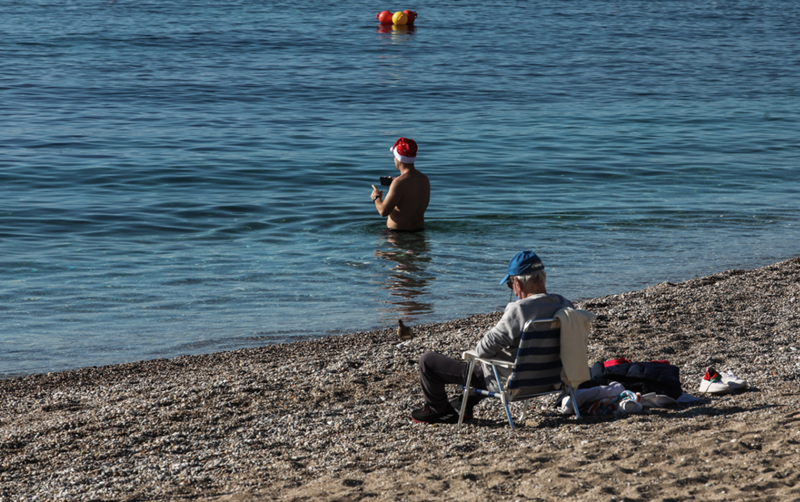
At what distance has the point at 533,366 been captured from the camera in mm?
4945

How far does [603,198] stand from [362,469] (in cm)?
1149

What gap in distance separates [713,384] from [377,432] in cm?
226

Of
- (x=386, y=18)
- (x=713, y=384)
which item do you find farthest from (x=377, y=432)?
(x=386, y=18)

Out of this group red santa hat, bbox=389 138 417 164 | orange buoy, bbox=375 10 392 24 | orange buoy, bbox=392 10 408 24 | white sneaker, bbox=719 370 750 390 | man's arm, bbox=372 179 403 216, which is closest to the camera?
white sneaker, bbox=719 370 750 390

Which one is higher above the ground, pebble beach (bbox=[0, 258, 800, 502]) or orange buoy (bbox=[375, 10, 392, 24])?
orange buoy (bbox=[375, 10, 392, 24])

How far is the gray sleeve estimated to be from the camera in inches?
190

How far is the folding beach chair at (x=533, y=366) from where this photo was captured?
484cm

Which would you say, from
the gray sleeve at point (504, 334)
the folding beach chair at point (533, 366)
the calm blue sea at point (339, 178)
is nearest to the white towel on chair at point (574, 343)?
the folding beach chair at point (533, 366)

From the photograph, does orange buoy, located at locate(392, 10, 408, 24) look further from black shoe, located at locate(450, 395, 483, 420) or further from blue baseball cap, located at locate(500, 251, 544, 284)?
blue baseball cap, located at locate(500, 251, 544, 284)

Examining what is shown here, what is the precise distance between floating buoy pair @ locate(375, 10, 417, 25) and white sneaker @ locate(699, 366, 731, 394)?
39.7 metres

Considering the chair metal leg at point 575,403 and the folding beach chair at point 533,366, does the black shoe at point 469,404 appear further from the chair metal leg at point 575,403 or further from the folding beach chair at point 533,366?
the chair metal leg at point 575,403

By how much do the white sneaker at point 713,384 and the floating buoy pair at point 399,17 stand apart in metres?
39.7

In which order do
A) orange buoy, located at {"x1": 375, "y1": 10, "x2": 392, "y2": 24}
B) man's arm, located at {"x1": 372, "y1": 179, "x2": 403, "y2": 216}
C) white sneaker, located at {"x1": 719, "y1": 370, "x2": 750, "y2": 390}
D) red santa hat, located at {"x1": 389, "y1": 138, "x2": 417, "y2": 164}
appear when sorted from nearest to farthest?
white sneaker, located at {"x1": 719, "y1": 370, "x2": 750, "y2": 390}
red santa hat, located at {"x1": 389, "y1": 138, "x2": 417, "y2": 164}
man's arm, located at {"x1": 372, "y1": 179, "x2": 403, "y2": 216}
orange buoy, located at {"x1": 375, "y1": 10, "x2": 392, "y2": 24}

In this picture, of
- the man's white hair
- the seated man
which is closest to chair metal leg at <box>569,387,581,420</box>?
the seated man
